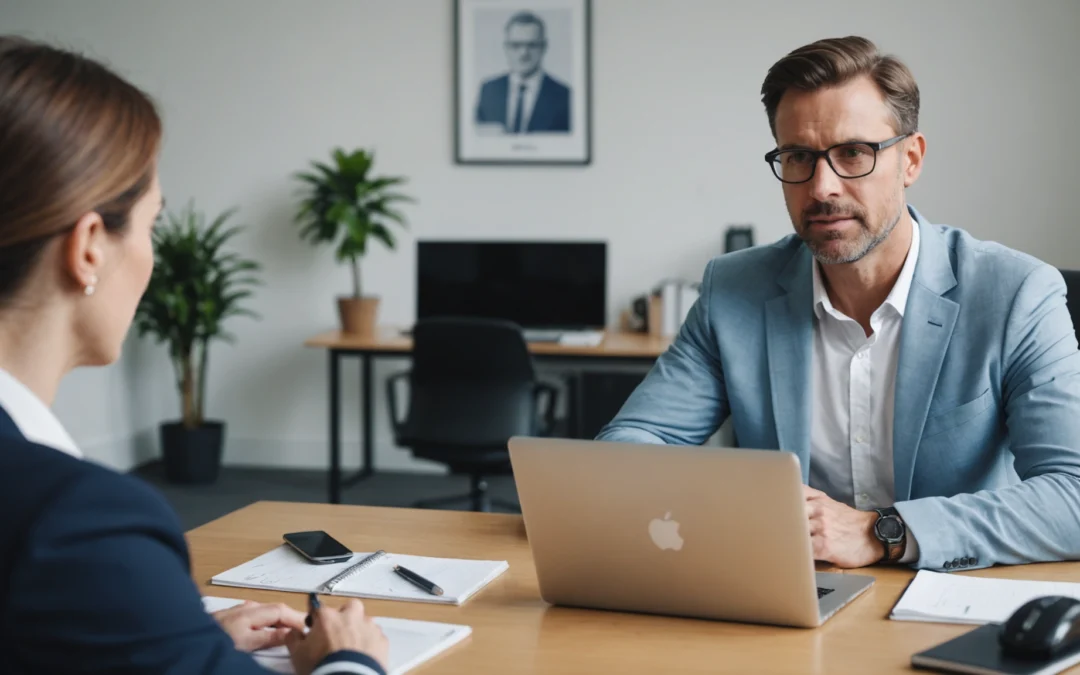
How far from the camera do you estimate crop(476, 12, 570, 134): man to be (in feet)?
16.8

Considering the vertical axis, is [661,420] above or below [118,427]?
above

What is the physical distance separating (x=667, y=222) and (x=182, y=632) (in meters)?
4.41

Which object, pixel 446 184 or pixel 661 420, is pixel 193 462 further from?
pixel 661 420

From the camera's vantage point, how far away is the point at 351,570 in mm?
1455

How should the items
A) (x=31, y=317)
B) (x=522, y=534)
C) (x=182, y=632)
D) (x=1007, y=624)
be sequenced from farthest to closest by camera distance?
(x=522, y=534) → (x=1007, y=624) → (x=31, y=317) → (x=182, y=632)

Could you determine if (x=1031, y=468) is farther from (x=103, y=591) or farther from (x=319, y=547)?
(x=103, y=591)

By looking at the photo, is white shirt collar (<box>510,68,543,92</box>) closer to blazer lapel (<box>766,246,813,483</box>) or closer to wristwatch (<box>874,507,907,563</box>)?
blazer lapel (<box>766,246,813,483</box>)

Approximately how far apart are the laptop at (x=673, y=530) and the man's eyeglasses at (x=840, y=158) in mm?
770

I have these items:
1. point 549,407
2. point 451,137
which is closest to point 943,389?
point 549,407

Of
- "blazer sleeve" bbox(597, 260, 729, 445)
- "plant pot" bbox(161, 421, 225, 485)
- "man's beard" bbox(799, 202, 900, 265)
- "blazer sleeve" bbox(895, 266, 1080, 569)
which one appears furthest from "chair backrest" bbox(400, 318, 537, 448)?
"blazer sleeve" bbox(895, 266, 1080, 569)

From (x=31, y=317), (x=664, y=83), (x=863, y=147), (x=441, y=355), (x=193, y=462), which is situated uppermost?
(x=664, y=83)

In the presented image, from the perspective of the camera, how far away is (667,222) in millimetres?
5137

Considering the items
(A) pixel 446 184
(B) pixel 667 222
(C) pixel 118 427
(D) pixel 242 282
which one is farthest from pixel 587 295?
(C) pixel 118 427

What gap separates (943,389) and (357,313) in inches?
135
